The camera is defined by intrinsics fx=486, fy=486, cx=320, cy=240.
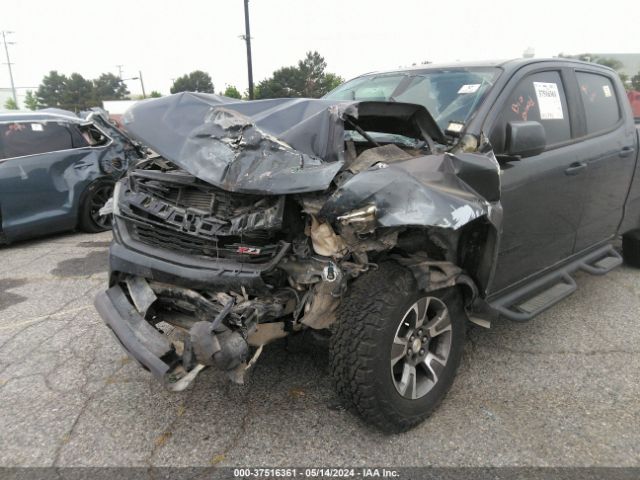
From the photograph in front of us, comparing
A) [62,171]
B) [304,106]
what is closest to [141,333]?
[304,106]

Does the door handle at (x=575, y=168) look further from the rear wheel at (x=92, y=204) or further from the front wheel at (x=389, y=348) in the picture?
the rear wheel at (x=92, y=204)

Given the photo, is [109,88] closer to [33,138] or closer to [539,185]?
[33,138]

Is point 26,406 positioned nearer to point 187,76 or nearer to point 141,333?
point 141,333

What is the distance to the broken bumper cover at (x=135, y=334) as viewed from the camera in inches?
90.0

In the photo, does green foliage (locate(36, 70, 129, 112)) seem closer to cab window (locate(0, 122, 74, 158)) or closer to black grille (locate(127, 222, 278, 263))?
cab window (locate(0, 122, 74, 158))

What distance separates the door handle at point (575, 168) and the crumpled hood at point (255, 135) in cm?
122

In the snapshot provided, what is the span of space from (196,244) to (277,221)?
1.75ft

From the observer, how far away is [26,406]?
110 inches

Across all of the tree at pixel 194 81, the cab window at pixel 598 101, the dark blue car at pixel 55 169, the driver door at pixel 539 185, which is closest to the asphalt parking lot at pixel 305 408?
the driver door at pixel 539 185

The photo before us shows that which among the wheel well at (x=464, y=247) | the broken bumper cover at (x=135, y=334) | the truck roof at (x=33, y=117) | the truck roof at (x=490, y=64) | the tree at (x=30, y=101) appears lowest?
the tree at (x=30, y=101)

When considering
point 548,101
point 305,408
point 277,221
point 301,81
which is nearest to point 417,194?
point 277,221

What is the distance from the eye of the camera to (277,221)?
7.68ft

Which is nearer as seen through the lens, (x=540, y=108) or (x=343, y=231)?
(x=343, y=231)

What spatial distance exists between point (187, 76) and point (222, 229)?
69845 millimetres
